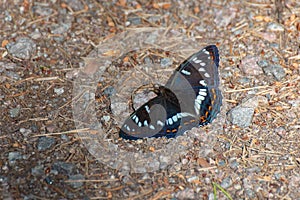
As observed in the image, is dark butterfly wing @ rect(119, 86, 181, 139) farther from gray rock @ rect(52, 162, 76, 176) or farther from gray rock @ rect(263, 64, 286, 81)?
gray rock @ rect(263, 64, 286, 81)

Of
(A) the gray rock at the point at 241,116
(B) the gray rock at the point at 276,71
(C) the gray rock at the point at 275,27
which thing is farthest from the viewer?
(C) the gray rock at the point at 275,27

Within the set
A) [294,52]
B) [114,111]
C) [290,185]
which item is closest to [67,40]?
[114,111]

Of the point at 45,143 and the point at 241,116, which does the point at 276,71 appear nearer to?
the point at 241,116

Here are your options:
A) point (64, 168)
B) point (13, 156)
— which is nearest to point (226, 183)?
point (64, 168)

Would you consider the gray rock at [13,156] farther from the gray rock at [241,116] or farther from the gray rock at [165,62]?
the gray rock at [241,116]

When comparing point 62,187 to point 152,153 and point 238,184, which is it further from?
point 238,184

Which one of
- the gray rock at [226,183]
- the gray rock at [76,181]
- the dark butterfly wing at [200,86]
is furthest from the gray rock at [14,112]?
the gray rock at [226,183]
